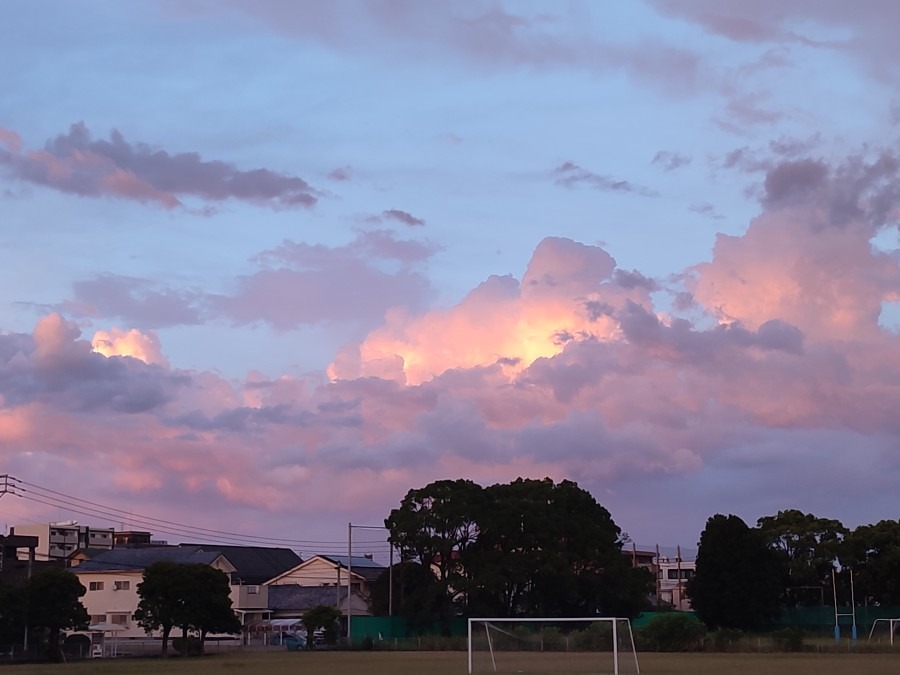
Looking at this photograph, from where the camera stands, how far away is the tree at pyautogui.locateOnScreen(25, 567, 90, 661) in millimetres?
61812

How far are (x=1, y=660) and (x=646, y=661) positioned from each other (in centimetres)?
3447

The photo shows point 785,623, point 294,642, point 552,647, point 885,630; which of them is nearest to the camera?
point 552,647

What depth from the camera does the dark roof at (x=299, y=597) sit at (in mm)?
96000

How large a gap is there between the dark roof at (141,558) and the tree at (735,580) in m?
41.9

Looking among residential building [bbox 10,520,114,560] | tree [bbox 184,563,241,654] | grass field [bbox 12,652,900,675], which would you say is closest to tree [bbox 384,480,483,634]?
tree [bbox 184,563,241,654]

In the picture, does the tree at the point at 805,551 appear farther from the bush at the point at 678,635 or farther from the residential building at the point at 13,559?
the residential building at the point at 13,559

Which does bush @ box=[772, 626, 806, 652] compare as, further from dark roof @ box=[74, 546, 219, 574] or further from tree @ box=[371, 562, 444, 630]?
dark roof @ box=[74, 546, 219, 574]

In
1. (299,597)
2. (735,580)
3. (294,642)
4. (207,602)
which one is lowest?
(294,642)

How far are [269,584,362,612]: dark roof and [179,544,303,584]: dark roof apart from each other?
3.70m

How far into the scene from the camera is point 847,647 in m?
57.3

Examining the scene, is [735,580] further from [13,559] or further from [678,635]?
[13,559]

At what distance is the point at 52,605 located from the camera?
6197 centimetres

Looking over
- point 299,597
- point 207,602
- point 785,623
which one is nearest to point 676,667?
point 207,602

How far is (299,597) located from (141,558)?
1403 cm
